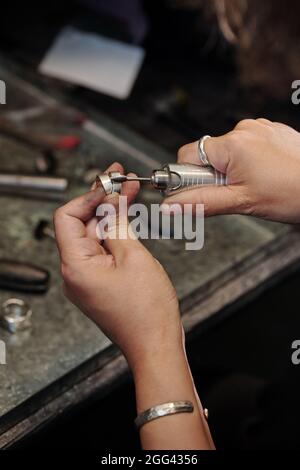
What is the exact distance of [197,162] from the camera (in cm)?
89

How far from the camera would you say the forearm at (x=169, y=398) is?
73 cm

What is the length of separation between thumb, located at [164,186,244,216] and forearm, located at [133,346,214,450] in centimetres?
20

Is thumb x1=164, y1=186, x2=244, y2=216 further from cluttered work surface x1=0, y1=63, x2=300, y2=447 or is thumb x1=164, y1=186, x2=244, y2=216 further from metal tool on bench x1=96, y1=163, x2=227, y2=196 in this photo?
cluttered work surface x1=0, y1=63, x2=300, y2=447

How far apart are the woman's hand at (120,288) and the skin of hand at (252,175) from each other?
0.34 ft

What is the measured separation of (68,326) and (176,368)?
1.25 feet

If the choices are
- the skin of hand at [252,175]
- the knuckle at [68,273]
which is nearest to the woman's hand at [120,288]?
the knuckle at [68,273]

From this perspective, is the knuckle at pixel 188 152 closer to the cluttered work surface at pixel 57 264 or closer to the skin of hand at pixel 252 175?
the skin of hand at pixel 252 175

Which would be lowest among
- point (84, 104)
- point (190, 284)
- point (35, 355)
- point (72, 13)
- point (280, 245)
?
point (35, 355)

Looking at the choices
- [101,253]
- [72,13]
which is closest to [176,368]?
[101,253]

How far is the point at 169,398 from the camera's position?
742mm

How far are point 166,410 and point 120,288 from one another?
0.54 ft

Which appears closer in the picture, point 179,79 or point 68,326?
point 68,326

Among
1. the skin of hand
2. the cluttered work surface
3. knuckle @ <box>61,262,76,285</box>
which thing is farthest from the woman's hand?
the cluttered work surface
